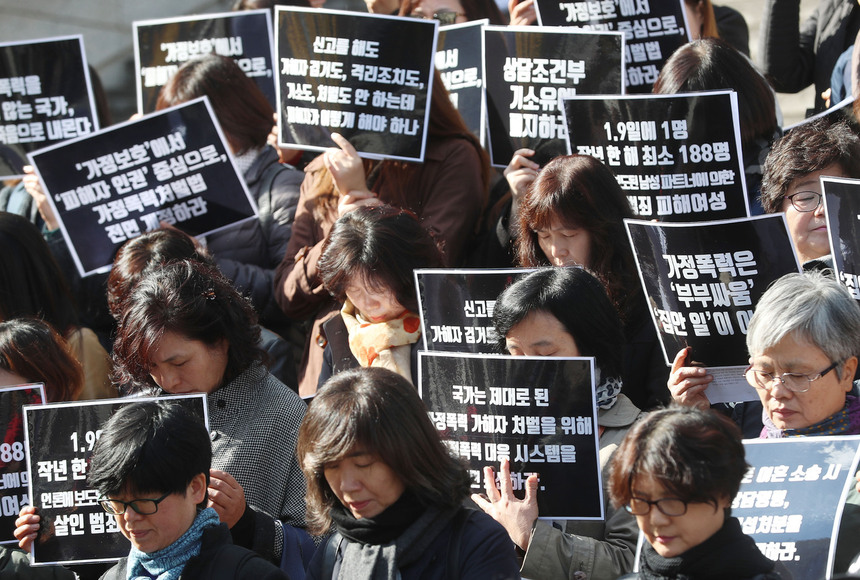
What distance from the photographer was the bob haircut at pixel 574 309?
14.0 feet

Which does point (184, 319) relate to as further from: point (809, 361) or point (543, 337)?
point (809, 361)

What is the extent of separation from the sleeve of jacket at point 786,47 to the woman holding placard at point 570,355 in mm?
3463

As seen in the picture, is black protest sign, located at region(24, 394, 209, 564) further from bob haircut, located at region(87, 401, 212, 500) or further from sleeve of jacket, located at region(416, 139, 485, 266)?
sleeve of jacket, located at region(416, 139, 485, 266)

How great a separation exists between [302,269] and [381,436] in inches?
95.5

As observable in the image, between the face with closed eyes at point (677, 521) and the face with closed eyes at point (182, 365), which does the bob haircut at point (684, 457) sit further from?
the face with closed eyes at point (182, 365)

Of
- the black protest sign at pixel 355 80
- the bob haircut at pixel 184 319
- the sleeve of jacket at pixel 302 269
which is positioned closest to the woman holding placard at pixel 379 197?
the sleeve of jacket at pixel 302 269

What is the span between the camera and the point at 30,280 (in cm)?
595

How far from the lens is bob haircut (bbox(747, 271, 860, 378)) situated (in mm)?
3889

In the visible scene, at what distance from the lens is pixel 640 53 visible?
6430 millimetres

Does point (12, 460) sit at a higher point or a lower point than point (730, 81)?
lower

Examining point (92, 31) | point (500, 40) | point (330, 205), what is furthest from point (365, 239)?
point (92, 31)

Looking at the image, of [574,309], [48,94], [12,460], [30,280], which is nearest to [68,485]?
[12,460]

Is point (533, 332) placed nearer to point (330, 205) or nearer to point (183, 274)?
point (183, 274)

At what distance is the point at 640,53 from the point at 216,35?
257 cm
